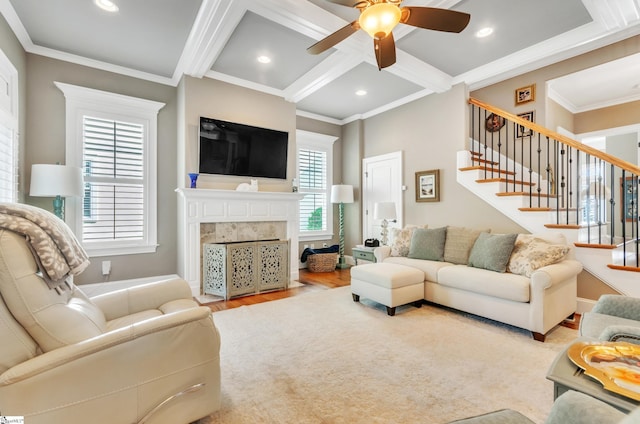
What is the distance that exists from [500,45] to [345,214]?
3.78 metres

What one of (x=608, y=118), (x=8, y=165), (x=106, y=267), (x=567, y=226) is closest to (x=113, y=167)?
(x=8, y=165)

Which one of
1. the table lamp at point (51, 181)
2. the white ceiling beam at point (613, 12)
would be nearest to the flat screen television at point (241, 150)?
the table lamp at point (51, 181)

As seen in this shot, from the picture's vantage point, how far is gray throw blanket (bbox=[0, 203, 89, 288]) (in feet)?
4.00

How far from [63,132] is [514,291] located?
5217 mm

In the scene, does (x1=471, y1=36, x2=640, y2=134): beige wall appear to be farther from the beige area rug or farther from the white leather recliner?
the white leather recliner

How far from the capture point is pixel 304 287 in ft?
14.2

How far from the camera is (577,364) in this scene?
45.6 inches

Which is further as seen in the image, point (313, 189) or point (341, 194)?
point (313, 189)

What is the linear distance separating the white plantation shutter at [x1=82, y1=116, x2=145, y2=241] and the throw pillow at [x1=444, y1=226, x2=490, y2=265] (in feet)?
13.3

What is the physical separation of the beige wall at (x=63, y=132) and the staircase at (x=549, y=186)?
4.23m

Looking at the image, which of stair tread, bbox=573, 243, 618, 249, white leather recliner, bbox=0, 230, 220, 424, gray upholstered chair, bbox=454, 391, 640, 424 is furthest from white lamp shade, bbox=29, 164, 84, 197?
stair tread, bbox=573, 243, 618, 249

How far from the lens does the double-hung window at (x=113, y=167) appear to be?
3633 millimetres

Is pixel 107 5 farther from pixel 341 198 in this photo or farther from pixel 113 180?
pixel 341 198

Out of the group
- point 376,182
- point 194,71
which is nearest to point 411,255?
point 376,182
